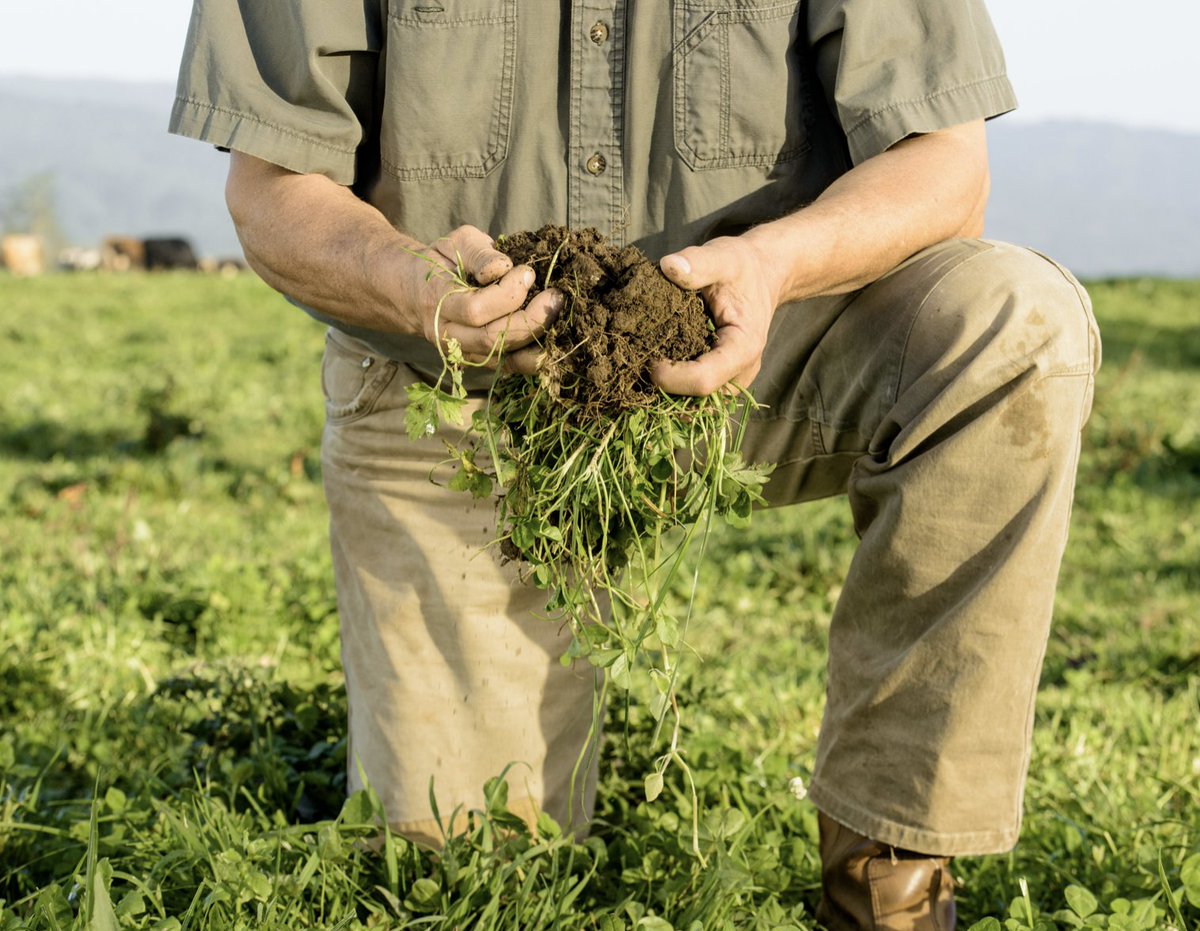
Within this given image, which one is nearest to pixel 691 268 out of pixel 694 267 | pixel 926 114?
pixel 694 267

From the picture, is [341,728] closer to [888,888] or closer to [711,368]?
[888,888]

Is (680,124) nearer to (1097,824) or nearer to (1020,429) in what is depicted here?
(1020,429)

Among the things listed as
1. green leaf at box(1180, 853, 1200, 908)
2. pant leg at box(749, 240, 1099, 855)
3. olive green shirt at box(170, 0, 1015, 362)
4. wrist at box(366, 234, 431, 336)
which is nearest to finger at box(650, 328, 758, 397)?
pant leg at box(749, 240, 1099, 855)

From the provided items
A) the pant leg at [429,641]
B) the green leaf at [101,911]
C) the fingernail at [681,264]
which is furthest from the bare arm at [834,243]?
the green leaf at [101,911]

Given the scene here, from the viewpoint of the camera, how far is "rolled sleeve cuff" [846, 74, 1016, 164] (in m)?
2.38

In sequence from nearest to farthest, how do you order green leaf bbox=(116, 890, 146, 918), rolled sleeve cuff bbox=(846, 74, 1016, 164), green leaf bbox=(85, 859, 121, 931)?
green leaf bbox=(85, 859, 121, 931), green leaf bbox=(116, 890, 146, 918), rolled sleeve cuff bbox=(846, 74, 1016, 164)

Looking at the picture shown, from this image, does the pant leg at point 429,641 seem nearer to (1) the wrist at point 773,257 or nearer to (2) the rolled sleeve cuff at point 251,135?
(2) the rolled sleeve cuff at point 251,135

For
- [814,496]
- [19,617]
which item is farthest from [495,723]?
[19,617]

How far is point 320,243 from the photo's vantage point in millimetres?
2332

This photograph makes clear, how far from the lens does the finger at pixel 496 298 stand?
1.95 metres

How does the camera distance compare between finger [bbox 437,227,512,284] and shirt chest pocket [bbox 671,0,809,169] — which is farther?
shirt chest pocket [bbox 671,0,809,169]

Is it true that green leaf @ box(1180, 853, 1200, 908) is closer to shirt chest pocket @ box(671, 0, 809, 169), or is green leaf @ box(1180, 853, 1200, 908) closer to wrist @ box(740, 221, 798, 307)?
wrist @ box(740, 221, 798, 307)

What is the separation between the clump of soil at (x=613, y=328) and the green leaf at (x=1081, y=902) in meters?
1.13

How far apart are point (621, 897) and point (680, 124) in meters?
1.54
